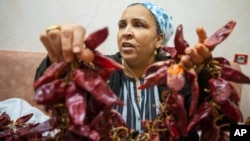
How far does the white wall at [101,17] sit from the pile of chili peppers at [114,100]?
1434 millimetres

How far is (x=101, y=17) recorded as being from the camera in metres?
2.07

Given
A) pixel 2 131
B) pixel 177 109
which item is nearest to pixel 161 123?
pixel 177 109

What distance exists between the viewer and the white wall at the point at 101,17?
2.01m

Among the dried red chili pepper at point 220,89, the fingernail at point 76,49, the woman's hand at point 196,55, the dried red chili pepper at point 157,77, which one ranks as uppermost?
the fingernail at point 76,49

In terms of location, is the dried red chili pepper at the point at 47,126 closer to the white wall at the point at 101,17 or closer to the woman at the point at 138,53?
the woman at the point at 138,53

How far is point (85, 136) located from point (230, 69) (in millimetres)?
333

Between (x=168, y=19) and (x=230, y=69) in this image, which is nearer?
(x=230, y=69)

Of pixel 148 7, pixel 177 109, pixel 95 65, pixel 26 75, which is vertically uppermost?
pixel 148 7

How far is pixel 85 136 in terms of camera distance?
1.76ft

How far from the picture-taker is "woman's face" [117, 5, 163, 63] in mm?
1133

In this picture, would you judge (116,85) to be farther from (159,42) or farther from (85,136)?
(85,136)

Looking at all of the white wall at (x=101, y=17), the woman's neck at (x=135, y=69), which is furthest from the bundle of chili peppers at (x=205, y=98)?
the white wall at (x=101, y=17)

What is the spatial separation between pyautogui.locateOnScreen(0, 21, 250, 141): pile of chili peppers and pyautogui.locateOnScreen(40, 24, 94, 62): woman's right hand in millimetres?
18

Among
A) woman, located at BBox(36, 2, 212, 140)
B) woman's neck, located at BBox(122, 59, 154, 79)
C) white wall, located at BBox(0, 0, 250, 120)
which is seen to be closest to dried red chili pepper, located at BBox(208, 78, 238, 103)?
woman, located at BBox(36, 2, 212, 140)
